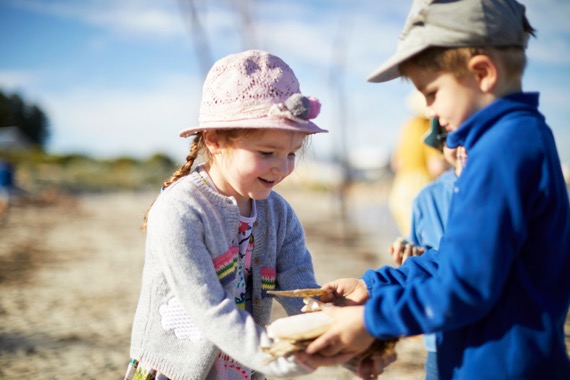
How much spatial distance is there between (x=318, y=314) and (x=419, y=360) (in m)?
2.84

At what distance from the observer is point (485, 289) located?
4.28 ft

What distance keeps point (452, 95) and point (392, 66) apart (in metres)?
0.20

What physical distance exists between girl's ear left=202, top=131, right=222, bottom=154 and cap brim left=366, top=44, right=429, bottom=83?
0.57 metres

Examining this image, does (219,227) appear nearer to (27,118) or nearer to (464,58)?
(464,58)

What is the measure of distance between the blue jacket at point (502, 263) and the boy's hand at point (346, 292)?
49 centimetres

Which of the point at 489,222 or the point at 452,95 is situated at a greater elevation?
the point at 452,95

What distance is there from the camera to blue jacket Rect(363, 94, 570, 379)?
130cm

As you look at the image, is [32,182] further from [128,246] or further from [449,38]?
[449,38]

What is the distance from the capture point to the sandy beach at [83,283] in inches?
158

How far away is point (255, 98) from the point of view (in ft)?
5.79

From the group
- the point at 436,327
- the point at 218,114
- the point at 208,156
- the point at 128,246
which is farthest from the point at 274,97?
the point at 128,246

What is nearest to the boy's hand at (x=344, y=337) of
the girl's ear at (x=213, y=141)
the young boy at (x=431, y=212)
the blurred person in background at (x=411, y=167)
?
the girl's ear at (x=213, y=141)

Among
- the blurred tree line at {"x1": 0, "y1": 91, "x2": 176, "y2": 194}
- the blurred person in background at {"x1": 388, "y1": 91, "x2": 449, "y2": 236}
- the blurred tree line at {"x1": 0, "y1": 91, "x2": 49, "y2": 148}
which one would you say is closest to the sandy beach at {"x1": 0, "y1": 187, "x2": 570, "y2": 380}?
the blurred person in background at {"x1": 388, "y1": 91, "x2": 449, "y2": 236}

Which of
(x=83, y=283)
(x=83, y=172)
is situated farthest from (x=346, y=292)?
(x=83, y=172)
